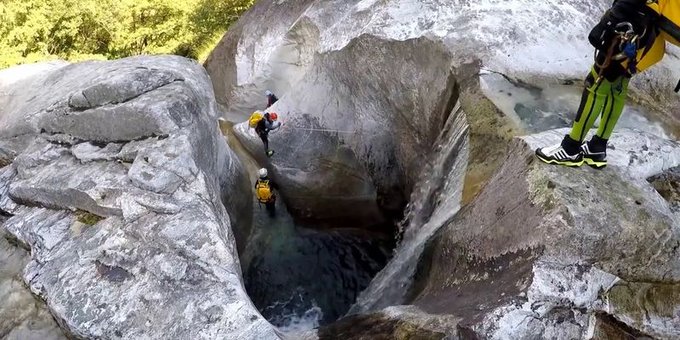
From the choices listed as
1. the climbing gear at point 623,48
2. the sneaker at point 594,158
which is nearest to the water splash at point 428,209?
the sneaker at point 594,158

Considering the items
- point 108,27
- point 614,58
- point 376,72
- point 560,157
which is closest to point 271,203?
point 376,72

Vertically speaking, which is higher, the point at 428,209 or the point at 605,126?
the point at 605,126

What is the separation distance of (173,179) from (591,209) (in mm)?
5229

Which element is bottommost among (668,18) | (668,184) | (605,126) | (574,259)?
(668,184)

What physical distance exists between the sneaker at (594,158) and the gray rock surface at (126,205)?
391 cm

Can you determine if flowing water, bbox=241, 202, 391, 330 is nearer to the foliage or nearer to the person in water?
the person in water

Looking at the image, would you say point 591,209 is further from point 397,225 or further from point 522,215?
point 397,225

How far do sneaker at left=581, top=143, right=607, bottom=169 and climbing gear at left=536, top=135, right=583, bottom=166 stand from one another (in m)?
0.08

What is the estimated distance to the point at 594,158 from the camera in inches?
233

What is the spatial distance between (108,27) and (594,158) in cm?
1544

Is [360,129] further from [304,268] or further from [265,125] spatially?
[304,268]

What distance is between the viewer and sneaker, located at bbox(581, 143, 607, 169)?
5910 mm

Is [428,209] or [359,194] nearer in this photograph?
[428,209]

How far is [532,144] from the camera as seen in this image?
6289mm
